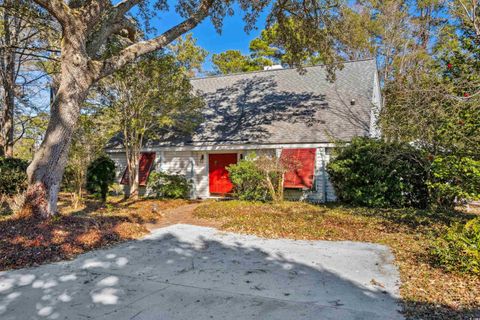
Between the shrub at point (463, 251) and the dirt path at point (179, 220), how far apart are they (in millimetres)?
4962

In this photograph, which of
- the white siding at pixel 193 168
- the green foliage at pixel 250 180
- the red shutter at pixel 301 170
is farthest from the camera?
the white siding at pixel 193 168

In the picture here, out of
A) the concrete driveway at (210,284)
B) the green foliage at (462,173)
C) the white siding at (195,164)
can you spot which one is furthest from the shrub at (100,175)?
the green foliage at (462,173)

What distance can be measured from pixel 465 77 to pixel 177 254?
19.6 feet

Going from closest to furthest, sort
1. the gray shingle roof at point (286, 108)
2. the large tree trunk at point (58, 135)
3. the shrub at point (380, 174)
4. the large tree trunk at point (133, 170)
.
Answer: the large tree trunk at point (58, 135) < the shrub at point (380, 174) < the gray shingle roof at point (286, 108) < the large tree trunk at point (133, 170)

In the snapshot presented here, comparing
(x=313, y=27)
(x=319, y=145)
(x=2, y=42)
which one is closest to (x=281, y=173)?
(x=319, y=145)

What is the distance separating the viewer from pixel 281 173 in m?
11.0

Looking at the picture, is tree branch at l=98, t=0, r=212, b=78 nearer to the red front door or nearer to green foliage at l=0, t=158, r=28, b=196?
green foliage at l=0, t=158, r=28, b=196

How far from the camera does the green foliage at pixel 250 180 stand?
36.3 ft

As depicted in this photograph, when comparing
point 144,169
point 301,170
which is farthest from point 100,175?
point 301,170

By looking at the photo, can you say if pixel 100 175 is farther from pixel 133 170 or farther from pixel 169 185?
pixel 169 185

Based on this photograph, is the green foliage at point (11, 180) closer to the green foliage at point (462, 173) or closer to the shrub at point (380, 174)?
the shrub at point (380, 174)

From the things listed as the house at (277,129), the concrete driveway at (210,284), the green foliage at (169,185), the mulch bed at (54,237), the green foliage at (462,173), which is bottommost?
the concrete driveway at (210,284)

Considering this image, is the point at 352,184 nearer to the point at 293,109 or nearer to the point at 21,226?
the point at 293,109

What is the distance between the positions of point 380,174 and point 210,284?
24.7 ft
